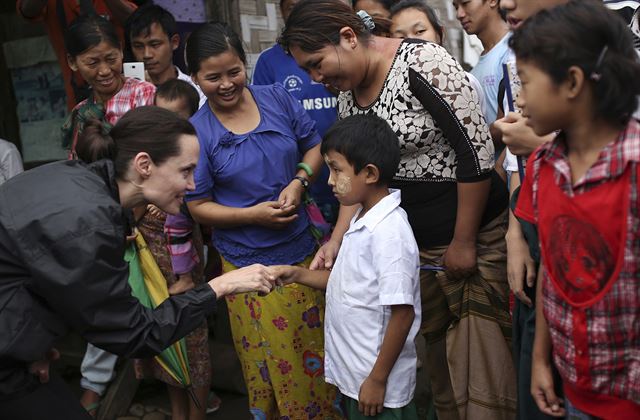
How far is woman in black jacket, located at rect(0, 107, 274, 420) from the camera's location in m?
1.89

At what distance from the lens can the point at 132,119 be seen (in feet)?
7.53

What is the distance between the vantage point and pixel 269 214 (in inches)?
109

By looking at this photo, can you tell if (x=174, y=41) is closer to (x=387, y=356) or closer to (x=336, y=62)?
(x=336, y=62)

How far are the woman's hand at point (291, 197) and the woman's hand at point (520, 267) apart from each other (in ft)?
3.19

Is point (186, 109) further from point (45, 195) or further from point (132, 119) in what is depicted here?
point (45, 195)

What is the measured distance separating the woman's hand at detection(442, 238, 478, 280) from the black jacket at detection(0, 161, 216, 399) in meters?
1.15

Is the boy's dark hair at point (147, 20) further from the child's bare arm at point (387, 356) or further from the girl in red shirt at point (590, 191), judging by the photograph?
the girl in red shirt at point (590, 191)

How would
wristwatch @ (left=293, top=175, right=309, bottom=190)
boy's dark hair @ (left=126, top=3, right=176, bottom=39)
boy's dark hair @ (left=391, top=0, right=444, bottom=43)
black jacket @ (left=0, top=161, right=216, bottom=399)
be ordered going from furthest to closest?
boy's dark hair @ (left=126, top=3, right=176, bottom=39)
boy's dark hair @ (left=391, top=0, right=444, bottom=43)
wristwatch @ (left=293, top=175, right=309, bottom=190)
black jacket @ (left=0, top=161, right=216, bottom=399)

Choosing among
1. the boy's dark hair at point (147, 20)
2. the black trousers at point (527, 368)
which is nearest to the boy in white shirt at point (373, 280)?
the black trousers at point (527, 368)

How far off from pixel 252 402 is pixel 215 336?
5.31 feet

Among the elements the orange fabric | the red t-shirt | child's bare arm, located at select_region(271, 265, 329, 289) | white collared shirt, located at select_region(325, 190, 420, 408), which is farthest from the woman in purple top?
the orange fabric

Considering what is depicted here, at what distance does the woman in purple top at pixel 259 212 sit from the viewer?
2844mm

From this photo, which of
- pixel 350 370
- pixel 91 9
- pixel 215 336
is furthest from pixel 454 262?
pixel 91 9

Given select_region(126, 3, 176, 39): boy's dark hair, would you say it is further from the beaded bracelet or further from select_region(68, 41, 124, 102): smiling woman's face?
the beaded bracelet
